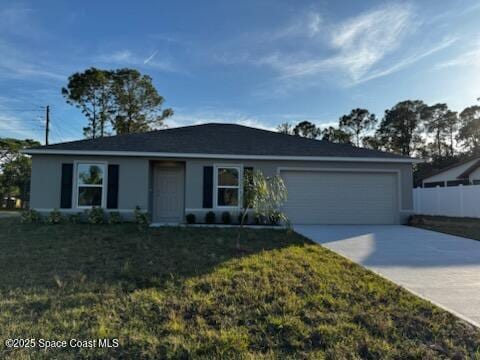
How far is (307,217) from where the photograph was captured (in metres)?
11.5

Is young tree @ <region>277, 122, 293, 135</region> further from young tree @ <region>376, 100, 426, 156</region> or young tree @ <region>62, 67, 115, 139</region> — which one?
young tree @ <region>62, 67, 115, 139</region>

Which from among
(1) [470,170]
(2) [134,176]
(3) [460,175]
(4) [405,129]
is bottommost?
(2) [134,176]

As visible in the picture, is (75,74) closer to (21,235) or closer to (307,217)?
(21,235)

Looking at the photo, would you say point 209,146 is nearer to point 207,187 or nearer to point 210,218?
point 207,187

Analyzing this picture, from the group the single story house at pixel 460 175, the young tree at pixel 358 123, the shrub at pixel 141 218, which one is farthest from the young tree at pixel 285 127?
the shrub at pixel 141 218

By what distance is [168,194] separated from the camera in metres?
11.6

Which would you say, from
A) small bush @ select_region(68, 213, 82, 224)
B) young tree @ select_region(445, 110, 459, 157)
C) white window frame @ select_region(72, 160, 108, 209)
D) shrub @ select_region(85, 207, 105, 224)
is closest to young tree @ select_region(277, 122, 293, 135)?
young tree @ select_region(445, 110, 459, 157)

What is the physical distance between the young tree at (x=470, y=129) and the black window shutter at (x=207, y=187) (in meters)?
37.2

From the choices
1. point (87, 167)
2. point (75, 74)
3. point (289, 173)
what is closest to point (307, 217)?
point (289, 173)

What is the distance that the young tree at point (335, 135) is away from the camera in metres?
36.8

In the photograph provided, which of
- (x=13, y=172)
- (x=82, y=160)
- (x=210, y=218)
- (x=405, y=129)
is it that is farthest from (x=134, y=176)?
(x=405, y=129)

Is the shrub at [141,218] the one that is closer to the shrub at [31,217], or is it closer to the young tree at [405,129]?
the shrub at [31,217]

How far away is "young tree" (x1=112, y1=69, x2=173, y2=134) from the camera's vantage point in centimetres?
2597

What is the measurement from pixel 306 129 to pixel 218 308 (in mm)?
37247
